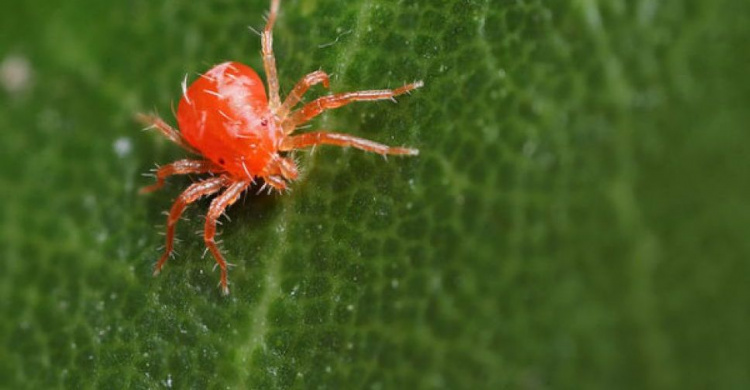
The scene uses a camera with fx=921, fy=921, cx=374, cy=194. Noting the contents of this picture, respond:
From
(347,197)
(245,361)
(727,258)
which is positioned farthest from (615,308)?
(245,361)

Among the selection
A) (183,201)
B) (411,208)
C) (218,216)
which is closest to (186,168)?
(183,201)

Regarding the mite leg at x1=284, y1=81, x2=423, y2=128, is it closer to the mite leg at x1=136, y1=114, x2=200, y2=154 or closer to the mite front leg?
the mite front leg

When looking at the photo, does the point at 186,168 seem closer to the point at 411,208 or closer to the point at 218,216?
the point at 218,216

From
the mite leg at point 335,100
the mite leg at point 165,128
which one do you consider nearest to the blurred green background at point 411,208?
the mite leg at point 335,100

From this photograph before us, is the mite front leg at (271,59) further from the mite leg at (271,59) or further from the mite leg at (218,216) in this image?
the mite leg at (218,216)

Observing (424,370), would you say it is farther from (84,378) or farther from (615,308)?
(84,378)
